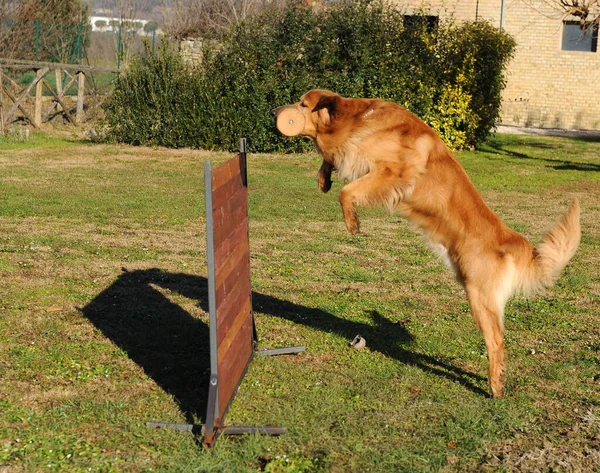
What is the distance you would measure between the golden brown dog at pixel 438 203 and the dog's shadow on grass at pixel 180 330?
0.76 m

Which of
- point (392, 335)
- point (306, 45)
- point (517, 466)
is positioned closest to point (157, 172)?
point (306, 45)

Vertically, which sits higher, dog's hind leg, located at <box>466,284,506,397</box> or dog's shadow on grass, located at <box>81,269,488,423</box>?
dog's hind leg, located at <box>466,284,506,397</box>

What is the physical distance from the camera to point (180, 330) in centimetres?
645

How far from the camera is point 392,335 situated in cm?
657

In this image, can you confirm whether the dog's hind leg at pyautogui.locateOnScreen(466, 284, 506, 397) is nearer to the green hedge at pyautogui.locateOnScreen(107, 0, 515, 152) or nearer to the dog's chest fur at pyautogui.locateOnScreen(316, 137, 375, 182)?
the dog's chest fur at pyautogui.locateOnScreen(316, 137, 375, 182)

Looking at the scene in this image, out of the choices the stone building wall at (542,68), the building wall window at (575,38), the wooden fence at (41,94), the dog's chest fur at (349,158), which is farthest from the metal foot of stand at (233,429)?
the building wall window at (575,38)

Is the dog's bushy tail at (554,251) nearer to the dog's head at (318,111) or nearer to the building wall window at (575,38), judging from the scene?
the dog's head at (318,111)

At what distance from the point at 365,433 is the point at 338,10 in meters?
15.2

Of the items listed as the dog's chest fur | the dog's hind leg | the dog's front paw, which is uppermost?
the dog's chest fur

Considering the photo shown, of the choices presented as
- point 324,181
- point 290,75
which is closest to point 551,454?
point 324,181

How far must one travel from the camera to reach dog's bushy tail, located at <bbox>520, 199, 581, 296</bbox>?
5184mm

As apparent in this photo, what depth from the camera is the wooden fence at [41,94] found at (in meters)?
20.7

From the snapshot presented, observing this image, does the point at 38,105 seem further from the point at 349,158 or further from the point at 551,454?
the point at 551,454

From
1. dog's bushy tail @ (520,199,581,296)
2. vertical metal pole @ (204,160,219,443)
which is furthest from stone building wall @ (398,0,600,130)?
vertical metal pole @ (204,160,219,443)
